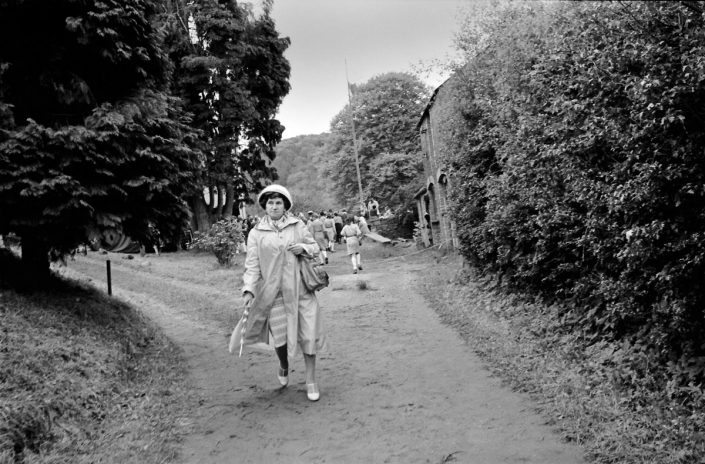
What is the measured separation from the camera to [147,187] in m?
6.38

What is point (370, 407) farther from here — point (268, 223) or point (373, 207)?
point (373, 207)

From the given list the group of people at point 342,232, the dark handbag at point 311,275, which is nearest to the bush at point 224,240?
the group of people at point 342,232

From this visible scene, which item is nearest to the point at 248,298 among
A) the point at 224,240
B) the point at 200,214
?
the point at 224,240

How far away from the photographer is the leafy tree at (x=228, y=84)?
2228 centimetres

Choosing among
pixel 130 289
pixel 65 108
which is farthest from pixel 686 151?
pixel 130 289

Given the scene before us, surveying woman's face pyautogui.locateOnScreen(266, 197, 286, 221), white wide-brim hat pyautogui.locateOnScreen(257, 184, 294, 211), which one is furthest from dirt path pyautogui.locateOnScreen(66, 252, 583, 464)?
white wide-brim hat pyautogui.locateOnScreen(257, 184, 294, 211)

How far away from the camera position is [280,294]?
5188mm

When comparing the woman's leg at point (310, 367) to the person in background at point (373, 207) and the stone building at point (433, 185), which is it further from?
the person in background at point (373, 207)

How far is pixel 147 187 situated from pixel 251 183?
2001cm

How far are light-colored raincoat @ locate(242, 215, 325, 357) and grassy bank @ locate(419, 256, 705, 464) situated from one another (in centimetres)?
213

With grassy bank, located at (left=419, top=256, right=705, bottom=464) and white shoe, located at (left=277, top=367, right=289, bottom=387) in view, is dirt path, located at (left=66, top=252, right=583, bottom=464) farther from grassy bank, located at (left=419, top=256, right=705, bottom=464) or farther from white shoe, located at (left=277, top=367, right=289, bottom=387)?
grassy bank, located at (left=419, top=256, right=705, bottom=464)

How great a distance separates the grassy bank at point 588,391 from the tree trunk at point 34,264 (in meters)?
5.76

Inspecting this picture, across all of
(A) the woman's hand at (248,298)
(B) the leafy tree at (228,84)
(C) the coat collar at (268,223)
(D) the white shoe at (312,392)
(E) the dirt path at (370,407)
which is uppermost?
(B) the leafy tree at (228,84)

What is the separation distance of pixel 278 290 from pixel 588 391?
306 centimetres
